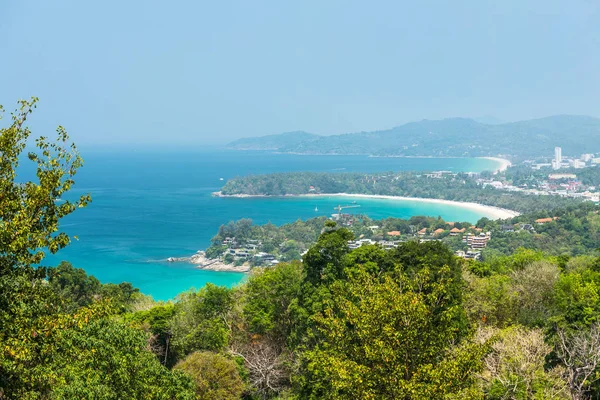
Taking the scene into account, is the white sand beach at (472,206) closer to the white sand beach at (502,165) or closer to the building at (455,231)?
the building at (455,231)

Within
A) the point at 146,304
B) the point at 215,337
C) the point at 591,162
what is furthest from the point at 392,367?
the point at 591,162

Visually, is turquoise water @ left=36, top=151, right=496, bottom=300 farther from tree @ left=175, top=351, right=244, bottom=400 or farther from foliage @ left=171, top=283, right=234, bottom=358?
tree @ left=175, top=351, right=244, bottom=400

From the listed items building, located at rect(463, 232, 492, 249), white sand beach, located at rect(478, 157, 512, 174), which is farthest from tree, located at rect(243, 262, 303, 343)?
white sand beach, located at rect(478, 157, 512, 174)

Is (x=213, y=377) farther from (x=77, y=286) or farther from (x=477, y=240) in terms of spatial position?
(x=477, y=240)

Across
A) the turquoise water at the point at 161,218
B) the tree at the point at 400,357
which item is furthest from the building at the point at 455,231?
the tree at the point at 400,357

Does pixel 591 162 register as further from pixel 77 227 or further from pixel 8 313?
pixel 8 313

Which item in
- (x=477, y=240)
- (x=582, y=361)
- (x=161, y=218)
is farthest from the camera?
(x=161, y=218)

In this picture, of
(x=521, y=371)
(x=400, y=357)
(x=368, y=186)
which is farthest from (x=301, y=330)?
(x=368, y=186)
